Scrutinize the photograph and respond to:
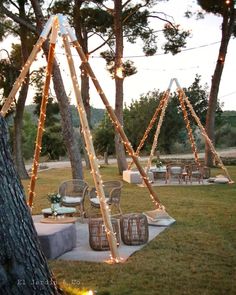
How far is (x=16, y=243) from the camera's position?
3.04 m

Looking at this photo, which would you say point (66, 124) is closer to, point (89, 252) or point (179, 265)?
point (89, 252)

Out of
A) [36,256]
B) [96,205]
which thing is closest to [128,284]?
[36,256]

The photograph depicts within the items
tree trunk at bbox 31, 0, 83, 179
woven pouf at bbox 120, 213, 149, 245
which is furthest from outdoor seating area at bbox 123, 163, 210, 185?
woven pouf at bbox 120, 213, 149, 245

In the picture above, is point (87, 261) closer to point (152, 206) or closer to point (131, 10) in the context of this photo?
point (152, 206)

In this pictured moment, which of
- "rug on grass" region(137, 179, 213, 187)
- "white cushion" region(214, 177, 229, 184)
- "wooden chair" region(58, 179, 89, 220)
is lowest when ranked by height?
"rug on grass" region(137, 179, 213, 187)

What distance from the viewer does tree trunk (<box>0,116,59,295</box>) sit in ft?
9.85

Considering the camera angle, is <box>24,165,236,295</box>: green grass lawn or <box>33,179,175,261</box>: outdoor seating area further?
<box>33,179,175,261</box>: outdoor seating area

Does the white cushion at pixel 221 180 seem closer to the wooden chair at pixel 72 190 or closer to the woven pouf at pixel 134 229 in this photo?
the wooden chair at pixel 72 190

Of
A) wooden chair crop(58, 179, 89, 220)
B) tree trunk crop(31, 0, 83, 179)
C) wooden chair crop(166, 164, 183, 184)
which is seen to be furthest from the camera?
wooden chair crop(166, 164, 183, 184)

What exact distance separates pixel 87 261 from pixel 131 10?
16347 mm

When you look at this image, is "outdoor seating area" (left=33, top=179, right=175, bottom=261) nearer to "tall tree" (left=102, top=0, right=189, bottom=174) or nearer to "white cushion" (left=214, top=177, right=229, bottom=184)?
"white cushion" (left=214, top=177, right=229, bottom=184)

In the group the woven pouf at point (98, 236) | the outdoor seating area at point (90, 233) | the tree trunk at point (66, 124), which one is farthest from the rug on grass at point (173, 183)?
the woven pouf at point (98, 236)

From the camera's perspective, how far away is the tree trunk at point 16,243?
3.00 meters

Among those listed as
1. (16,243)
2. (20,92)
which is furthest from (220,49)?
(16,243)
